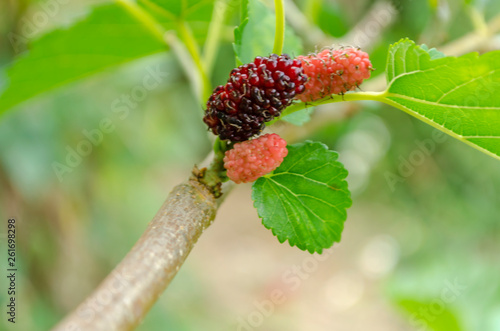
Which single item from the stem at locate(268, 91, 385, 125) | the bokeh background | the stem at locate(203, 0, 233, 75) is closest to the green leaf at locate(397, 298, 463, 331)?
the bokeh background

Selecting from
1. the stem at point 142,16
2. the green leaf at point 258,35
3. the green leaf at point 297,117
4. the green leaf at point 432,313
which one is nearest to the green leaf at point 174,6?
the stem at point 142,16

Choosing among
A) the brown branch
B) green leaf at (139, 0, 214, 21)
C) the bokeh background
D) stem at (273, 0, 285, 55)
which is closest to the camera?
the brown branch

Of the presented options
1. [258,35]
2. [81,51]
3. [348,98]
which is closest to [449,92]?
[348,98]

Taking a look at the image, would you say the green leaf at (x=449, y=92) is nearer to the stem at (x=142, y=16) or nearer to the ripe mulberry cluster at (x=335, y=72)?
the ripe mulberry cluster at (x=335, y=72)

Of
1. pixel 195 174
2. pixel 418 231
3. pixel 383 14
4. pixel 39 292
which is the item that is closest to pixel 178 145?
pixel 418 231

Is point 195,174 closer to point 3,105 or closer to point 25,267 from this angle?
point 3,105

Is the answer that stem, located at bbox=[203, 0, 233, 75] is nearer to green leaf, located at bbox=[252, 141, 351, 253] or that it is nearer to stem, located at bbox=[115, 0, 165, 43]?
stem, located at bbox=[115, 0, 165, 43]
